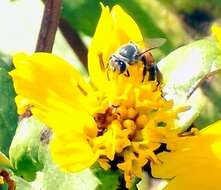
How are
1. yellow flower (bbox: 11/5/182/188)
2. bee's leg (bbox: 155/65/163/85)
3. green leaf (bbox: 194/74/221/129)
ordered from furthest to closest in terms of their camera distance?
green leaf (bbox: 194/74/221/129) < bee's leg (bbox: 155/65/163/85) < yellow flower (bbox: 11/5/182/188)

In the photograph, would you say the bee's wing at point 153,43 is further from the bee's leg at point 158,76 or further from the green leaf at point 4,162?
the green leaf at point 4,162

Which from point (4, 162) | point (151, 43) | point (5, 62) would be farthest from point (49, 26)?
point (4, 162)

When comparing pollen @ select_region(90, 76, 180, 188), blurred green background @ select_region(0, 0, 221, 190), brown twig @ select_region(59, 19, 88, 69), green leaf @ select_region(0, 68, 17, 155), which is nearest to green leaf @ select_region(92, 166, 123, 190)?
pollen @ select_region(90, 76, 180, 188)

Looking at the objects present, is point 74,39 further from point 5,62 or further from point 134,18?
point 5,62

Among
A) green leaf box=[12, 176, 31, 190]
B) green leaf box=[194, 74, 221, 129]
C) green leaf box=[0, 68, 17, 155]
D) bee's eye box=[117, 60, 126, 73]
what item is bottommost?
green leaf box=[194, 74, 221, 129]

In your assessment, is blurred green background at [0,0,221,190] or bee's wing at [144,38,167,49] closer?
bee's wing at [144,38,167,49]

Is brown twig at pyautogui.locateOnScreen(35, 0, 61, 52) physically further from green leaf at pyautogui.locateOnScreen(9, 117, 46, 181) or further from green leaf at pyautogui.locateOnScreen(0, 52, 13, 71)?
green leaf at pyautogui.locateOnScreen(9, 117, 46, 181)

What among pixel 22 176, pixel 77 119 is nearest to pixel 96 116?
pixel 77 119

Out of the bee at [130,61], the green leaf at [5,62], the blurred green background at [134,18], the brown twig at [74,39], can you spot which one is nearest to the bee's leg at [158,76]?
the bee at [130,61]
